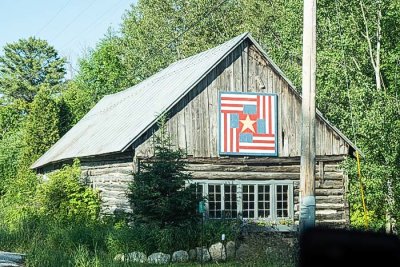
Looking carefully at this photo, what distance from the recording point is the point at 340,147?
78.7 ft

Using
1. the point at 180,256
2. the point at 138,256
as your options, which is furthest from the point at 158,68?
the point at 138,256

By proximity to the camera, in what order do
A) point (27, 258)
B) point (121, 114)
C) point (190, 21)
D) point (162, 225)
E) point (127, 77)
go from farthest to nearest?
point (127, 77)
point (190, 21)
point (121, 114)
point (162, 225)
point (27, 258)

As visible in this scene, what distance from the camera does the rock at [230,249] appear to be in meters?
16.4

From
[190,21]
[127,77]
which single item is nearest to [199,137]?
[190,21]

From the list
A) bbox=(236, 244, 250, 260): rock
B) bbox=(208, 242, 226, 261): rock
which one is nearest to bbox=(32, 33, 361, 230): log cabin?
bbox=(236, 244, 250, 260): rock

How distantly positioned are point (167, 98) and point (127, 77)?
3013cm

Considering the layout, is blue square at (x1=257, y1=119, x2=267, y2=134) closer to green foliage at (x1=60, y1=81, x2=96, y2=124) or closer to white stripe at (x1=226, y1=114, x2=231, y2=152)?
→ white stripe at (x1=226, y1=114, x2=231, y2=152)

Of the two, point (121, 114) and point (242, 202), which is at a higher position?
point (121, 114)

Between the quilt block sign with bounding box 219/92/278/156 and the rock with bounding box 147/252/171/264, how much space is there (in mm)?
7606

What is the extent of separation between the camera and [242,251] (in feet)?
54.1

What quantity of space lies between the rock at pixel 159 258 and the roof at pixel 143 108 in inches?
225

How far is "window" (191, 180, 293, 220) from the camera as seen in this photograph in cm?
2261

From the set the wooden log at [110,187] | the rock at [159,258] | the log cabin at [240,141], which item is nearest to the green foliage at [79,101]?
the wooden log at [110,187]

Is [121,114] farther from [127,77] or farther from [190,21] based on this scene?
[127,77]
